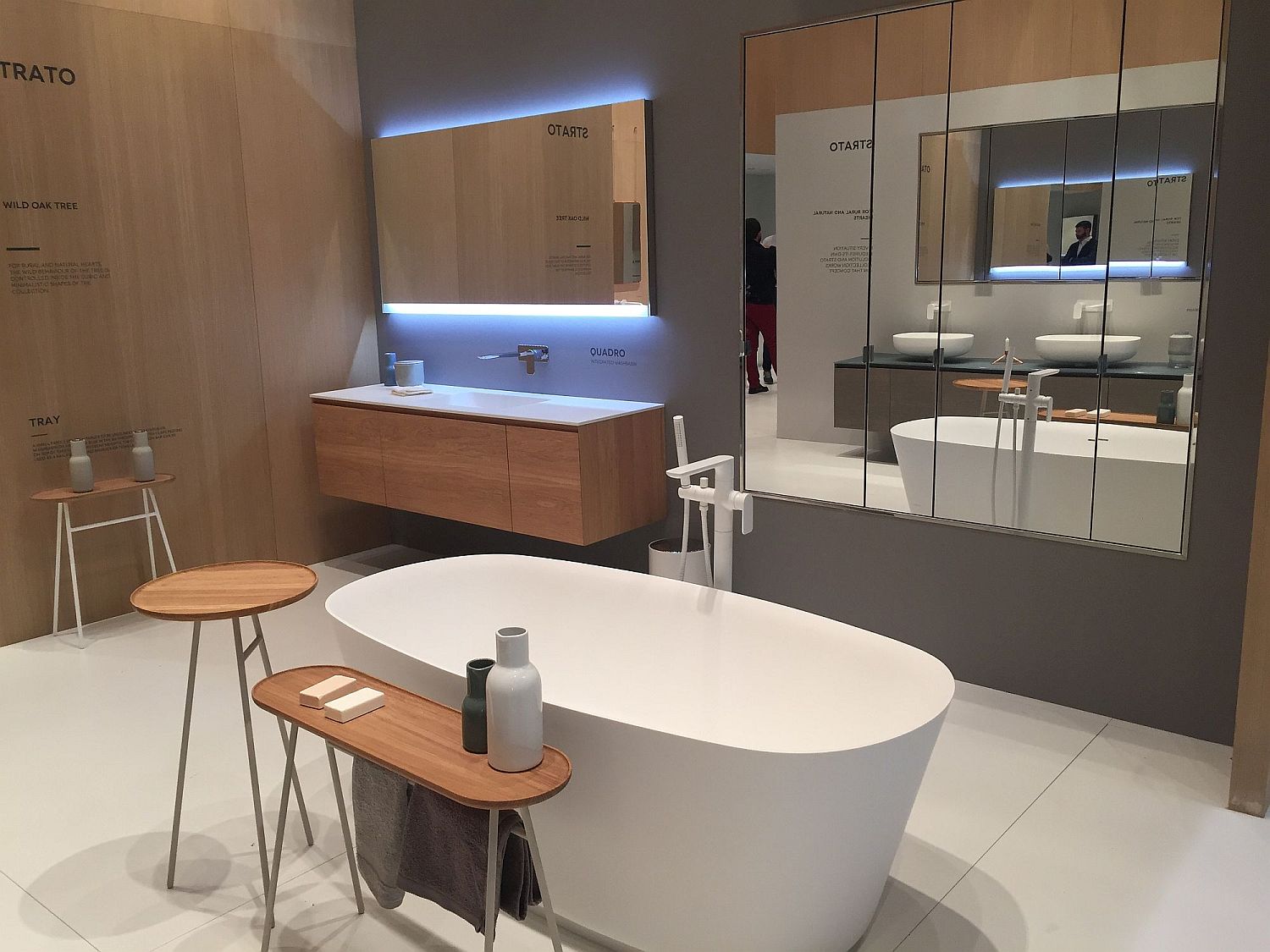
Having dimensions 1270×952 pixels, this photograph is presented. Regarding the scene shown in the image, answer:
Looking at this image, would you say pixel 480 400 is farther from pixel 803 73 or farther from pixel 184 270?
pixel 803 73

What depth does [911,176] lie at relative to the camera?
133 inches

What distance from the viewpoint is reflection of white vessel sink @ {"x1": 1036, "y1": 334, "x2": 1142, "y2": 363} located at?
9.87 feet

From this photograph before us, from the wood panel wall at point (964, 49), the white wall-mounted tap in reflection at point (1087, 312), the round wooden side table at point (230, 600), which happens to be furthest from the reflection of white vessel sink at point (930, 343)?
the round wooden side table at point (230, 600)

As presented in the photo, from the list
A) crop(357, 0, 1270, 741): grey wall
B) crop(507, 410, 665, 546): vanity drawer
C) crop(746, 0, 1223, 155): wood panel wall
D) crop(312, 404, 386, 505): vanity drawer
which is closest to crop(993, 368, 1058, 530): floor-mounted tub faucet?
crop(357, 0, 1270, 741): grey wall

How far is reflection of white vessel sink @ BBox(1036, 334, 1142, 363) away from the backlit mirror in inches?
59.9

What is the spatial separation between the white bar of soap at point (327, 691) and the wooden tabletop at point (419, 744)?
0.02 meters

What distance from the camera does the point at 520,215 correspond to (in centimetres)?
435

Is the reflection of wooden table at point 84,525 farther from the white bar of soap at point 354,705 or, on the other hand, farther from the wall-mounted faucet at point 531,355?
the white bar of soap at point 354,705

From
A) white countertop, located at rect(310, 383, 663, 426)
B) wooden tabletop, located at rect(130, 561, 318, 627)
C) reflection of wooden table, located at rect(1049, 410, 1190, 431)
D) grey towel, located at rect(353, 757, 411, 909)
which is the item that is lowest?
grey towel, located at rect(353, 757, 411, 909)

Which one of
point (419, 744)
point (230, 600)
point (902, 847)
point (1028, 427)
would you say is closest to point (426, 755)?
point (419, 744)

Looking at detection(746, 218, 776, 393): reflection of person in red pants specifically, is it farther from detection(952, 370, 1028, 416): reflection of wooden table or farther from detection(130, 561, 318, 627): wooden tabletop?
detection(130, 561, 318, 627): wooden tabletop

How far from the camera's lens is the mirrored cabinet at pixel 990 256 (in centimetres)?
291

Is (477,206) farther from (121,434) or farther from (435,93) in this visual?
(121,434)

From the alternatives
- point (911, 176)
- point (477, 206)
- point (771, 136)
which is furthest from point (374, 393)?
point (911, 176)
